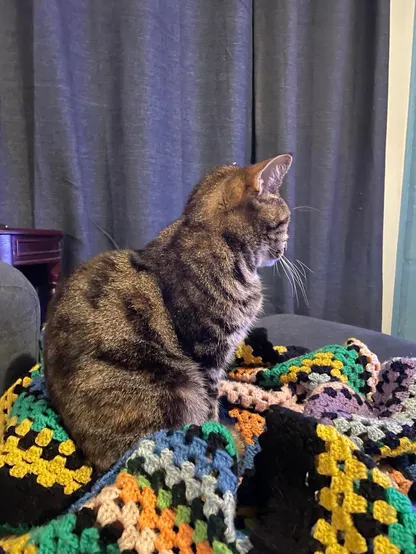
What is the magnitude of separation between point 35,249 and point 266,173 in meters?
0.73

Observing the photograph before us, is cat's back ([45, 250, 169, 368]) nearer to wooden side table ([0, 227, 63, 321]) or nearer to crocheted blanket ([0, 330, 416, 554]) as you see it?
crocheted blanket ([0, 330, 416, 554])

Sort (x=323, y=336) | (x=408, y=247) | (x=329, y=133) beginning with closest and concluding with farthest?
(x=323, y=336) → (x=408, y=247) → (x=329, y=133)

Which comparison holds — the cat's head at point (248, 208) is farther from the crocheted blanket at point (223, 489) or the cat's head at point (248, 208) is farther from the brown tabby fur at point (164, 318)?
the crocheted blanket at point (223, 489)

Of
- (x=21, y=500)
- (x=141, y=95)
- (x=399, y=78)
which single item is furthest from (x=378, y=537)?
(x=399, y=78)

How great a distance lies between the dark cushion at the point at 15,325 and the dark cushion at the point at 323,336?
62cm

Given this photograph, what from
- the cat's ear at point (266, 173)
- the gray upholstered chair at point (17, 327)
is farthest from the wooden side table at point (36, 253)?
the cat's ear at point (266, 173)

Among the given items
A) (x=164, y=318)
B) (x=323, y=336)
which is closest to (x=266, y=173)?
(x=164, y=318)

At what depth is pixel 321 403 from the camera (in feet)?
2.19

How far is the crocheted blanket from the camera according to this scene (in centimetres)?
42

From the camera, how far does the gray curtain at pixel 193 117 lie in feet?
4.85

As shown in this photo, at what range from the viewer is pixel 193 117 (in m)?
1.70

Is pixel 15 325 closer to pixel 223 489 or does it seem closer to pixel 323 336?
pixel 223 489

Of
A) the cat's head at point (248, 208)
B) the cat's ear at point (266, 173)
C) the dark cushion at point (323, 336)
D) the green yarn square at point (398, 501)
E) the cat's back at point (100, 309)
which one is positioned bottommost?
the dark cushion at point (323, 336)

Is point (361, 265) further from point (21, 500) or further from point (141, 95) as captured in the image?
point (21, 500)
